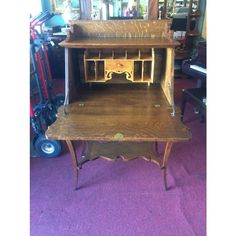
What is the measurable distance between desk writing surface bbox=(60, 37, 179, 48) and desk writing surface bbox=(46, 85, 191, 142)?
36 cm

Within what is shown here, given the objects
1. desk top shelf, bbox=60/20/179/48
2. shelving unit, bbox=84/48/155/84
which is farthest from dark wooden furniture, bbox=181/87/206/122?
desk top shelf, bbox=60/20/179/48

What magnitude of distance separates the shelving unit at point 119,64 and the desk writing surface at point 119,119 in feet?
0.39

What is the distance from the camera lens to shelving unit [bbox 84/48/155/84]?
139cm

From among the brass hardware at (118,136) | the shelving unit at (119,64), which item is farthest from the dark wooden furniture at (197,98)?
the brass hardware at (118,136)

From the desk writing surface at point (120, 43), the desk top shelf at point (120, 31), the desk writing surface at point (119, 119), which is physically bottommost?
the desk writing surface at point (119, 119)

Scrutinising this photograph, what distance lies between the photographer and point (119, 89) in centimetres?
162

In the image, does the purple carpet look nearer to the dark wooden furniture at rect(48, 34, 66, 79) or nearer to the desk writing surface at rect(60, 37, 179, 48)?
the desk writing surface at rect(60, 37, 179, 48)

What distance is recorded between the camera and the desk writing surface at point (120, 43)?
3.97 feet

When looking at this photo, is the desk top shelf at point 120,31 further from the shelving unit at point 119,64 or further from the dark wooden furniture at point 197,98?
the dark wooden furniture at point 197,98
